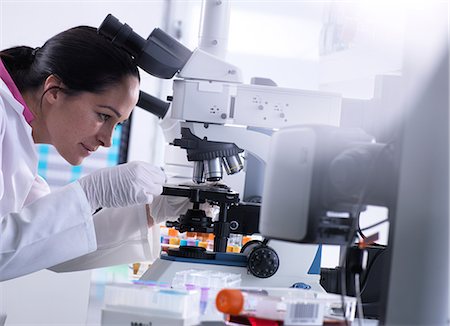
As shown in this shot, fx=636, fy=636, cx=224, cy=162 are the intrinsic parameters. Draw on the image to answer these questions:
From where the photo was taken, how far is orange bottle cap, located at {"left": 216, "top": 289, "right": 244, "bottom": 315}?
2.81 feet

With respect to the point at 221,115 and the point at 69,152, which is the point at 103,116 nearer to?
the point at 69,152

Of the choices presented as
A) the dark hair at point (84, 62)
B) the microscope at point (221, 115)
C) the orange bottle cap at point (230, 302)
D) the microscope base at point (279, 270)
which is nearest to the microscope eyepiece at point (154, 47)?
the microscope at point (221, 115)

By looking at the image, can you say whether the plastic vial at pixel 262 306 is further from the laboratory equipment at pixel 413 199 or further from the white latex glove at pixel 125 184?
the white latex glove at pixel 125 184

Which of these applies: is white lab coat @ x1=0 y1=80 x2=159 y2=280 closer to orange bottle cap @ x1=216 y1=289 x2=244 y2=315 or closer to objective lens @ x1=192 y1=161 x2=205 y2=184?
objective lens @ x1=192 y1=161 x2=205 y2=184

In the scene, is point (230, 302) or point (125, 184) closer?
point (230, 302)

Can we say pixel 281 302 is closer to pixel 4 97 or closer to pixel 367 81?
pixel 4 97

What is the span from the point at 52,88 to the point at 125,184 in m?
0.38

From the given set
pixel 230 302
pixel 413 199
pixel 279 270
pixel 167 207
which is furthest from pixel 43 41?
pixel 413 199

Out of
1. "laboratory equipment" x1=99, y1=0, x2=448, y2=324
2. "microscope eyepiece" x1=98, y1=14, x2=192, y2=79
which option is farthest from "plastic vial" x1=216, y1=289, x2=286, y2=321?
"microscope eyepiece" x1=98, y1=14, x2=192, y2=79

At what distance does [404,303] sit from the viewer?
729 mm

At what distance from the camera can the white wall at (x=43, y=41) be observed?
288 centimetres

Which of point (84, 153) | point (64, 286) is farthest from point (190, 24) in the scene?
point (84, 153)

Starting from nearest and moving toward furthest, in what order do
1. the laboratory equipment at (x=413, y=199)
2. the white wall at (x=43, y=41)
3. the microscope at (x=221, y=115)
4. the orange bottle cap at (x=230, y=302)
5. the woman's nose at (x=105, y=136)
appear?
1. the laboratory equipment at (x=413, y=199)
2. the orange bottle cap at (x=230, y=302)
3. the microscope at (x=221, y=115)
4. the woman's nose at (x=105, y=136)
5. the white wall at (x=43, y=41)

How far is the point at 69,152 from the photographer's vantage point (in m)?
1.84
